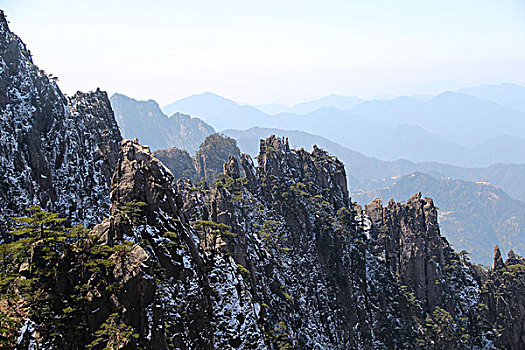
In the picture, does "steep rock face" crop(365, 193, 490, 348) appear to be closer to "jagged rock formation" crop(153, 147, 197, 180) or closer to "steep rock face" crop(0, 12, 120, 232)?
"steep rock face" crop(0, 12, 120, 232)

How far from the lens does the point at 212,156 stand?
16550 centimetres

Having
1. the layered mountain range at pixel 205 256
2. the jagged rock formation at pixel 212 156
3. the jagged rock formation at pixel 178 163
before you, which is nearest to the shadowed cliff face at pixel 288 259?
the layered mountain range at pixel 205 256

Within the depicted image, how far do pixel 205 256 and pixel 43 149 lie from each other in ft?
119

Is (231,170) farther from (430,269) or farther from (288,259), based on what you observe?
(430,269)

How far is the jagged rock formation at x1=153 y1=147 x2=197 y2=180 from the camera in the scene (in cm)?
16050

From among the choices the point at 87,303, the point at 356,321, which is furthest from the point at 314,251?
the point at 87,303

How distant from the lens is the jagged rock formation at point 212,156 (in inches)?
6339

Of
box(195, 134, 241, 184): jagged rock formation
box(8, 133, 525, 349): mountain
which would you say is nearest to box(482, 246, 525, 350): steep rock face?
box(8, 133, 525, 349): mountain

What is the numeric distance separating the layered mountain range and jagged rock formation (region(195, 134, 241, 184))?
66.0 m

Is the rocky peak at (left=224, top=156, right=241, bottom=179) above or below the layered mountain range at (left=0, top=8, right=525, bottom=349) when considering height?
above

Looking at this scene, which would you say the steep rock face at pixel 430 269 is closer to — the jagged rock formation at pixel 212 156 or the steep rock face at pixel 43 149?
the steep rock face at pixel 43 149

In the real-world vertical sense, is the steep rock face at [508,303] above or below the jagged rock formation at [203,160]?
below

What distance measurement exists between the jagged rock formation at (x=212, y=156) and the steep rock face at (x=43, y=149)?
86599 mm

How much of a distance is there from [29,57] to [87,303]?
194 feet
